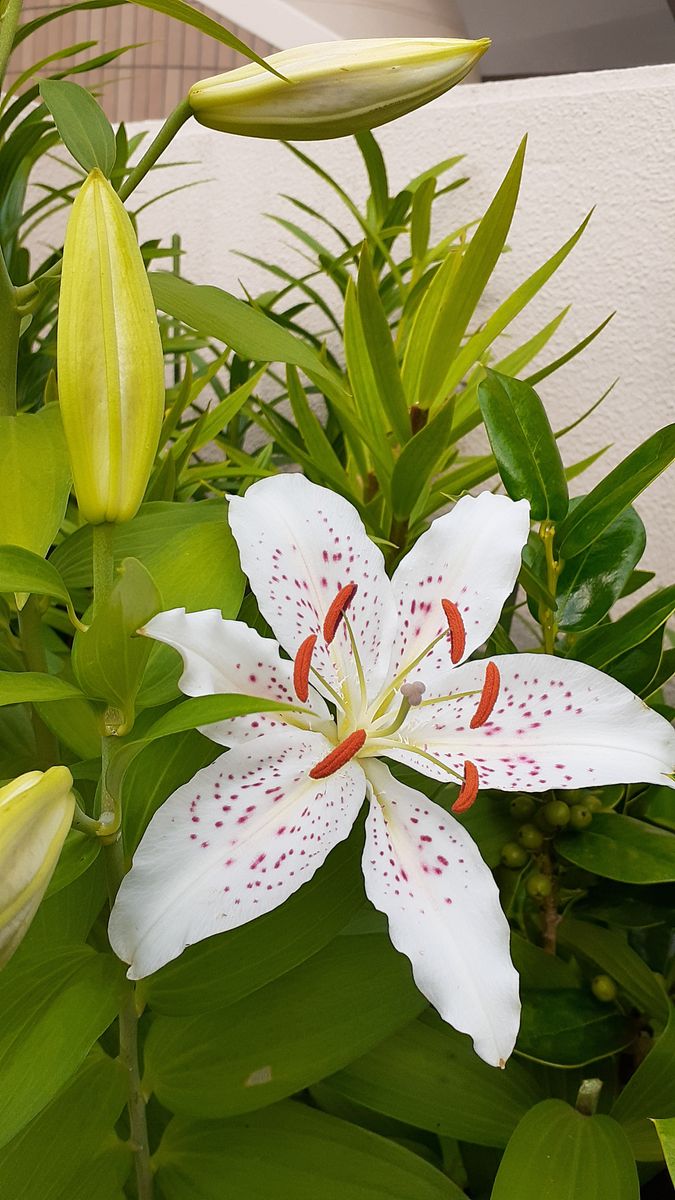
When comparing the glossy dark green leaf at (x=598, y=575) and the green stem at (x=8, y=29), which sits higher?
the green stem at (x=8, y=29)

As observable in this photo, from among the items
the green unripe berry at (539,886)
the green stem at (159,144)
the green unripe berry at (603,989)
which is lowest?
the green unripe berry at (603,989)

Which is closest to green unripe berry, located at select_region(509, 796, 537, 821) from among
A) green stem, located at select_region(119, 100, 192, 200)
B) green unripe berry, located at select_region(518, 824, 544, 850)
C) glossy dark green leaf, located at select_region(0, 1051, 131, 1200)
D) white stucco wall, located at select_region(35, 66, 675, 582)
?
green unripe berry, located at select_region(518, 824, 544, 850)

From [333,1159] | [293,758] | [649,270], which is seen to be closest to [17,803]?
[293,758]

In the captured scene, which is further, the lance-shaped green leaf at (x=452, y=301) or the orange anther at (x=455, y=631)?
the lance-shaped green leaf at (x=452, y=301)

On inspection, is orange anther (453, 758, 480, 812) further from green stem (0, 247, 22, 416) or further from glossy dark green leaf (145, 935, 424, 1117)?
green stem (0, 247, 22, 416)

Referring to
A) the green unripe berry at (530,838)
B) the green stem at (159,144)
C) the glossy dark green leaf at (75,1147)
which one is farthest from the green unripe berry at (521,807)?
the green stem at (159,144)

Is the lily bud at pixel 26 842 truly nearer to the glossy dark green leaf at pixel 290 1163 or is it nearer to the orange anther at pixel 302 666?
the orange anther at pixel 302 666

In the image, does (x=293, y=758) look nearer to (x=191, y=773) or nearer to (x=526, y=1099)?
(x=191, y=773)
